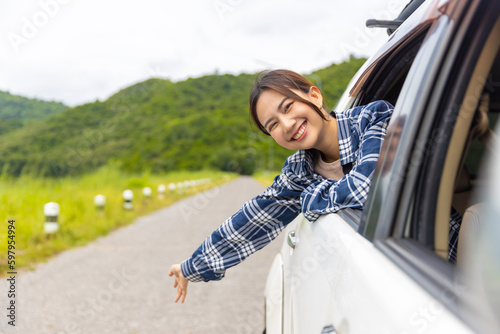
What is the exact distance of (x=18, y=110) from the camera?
31.4 feet

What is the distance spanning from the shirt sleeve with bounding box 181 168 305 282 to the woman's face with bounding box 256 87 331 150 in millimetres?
148

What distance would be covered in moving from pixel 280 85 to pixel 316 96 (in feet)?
0.58

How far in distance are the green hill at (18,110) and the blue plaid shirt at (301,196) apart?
6091 millimetres

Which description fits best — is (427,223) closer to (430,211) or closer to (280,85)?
(430,211)

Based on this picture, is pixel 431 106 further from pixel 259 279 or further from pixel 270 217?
pixel 259 279

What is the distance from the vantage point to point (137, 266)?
544 centimetres

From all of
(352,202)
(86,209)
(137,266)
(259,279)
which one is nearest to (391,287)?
(352,202)

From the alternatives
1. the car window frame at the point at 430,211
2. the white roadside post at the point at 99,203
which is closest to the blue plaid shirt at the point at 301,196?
the car window frame at the point at 430,211

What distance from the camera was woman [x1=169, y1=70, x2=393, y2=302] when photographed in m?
1.65

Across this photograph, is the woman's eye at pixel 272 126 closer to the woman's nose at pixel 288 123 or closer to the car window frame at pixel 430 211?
the woman's nose at pixel 288 123

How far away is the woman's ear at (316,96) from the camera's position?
75.9 inches

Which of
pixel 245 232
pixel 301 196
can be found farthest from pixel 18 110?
pixel 301 196

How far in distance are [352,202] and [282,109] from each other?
0.55m

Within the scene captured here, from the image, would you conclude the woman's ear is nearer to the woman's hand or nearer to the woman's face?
the woman's face
